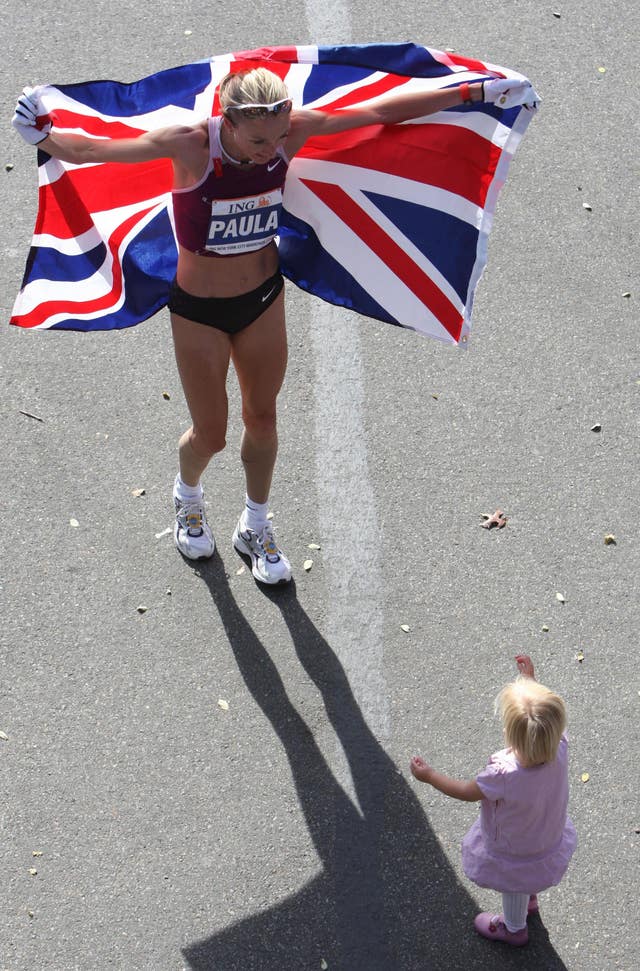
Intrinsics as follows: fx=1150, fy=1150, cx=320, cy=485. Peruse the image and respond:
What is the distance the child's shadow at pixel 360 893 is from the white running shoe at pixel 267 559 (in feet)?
1.83

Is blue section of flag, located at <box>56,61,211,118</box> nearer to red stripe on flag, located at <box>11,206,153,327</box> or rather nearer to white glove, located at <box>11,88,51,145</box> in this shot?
white glove, located at <box>11,88,51,145</box>

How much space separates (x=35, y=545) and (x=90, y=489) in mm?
441

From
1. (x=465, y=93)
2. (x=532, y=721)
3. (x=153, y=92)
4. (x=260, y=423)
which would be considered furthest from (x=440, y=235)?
(x=532, y=721)

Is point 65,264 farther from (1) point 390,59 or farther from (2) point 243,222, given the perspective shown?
(1) point 390,59

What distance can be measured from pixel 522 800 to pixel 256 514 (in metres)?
2.09

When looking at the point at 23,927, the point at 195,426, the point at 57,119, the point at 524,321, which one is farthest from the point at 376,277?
the point at 23,927

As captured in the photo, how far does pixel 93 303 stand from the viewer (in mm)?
5102

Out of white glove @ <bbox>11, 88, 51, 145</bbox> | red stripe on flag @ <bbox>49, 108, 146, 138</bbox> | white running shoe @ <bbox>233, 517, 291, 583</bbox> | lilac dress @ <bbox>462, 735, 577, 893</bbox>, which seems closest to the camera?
lilac dress @ <bbox>462, 735, 577, 893</bbox>

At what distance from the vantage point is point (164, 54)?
839cm

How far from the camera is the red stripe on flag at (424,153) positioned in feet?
16.0

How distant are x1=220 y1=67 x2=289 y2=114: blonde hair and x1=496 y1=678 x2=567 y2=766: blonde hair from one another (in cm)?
229

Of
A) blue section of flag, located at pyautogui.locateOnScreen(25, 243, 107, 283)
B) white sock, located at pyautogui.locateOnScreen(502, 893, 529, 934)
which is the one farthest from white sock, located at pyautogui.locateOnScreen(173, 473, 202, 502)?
white sock, located at pyautogui.locateOnScreen(502, 893, 529, 934)

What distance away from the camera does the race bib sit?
4.50 m

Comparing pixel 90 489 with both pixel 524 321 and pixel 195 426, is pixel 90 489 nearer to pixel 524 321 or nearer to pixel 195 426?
pixel 195 426
